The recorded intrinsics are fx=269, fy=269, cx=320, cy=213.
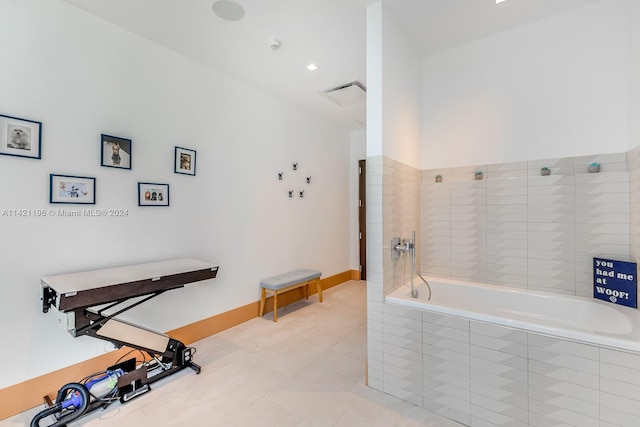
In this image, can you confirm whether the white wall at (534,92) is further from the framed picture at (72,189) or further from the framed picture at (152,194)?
the framed picture at (72,189)

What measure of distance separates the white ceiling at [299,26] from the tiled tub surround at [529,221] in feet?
3.97

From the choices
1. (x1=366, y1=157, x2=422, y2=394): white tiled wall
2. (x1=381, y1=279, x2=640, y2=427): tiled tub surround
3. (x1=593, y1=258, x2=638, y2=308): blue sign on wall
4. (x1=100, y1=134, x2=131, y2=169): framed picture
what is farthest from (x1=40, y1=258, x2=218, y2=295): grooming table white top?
(x1=593, y1=258, x2=638, y2=308): blue sign on wall

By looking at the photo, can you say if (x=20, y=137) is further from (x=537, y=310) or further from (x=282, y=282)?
(x=537, y=310)

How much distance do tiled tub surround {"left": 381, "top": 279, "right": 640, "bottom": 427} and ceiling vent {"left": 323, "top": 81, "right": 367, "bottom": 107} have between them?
2.37m

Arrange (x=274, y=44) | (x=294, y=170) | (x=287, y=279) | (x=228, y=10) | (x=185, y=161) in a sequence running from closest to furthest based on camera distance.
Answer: (x=228, y=10)
(x=274, y=44)
(x=185, y=161)
(x=287, y=279)
(x=294, y=170)

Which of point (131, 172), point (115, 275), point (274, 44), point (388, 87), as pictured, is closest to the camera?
point (115, 275)

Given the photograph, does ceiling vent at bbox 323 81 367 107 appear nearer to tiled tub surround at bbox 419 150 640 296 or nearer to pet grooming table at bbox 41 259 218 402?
tiled tub surround at bbox 419 150 640 296

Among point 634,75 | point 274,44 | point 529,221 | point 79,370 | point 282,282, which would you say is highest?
point 274,44

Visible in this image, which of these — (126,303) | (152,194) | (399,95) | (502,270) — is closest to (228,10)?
(399,95)

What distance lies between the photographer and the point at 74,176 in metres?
1.96

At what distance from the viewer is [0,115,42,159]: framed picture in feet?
5.55

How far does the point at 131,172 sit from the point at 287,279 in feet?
6.42

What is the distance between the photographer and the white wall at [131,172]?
1756 mm

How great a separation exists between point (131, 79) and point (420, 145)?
2.72m
